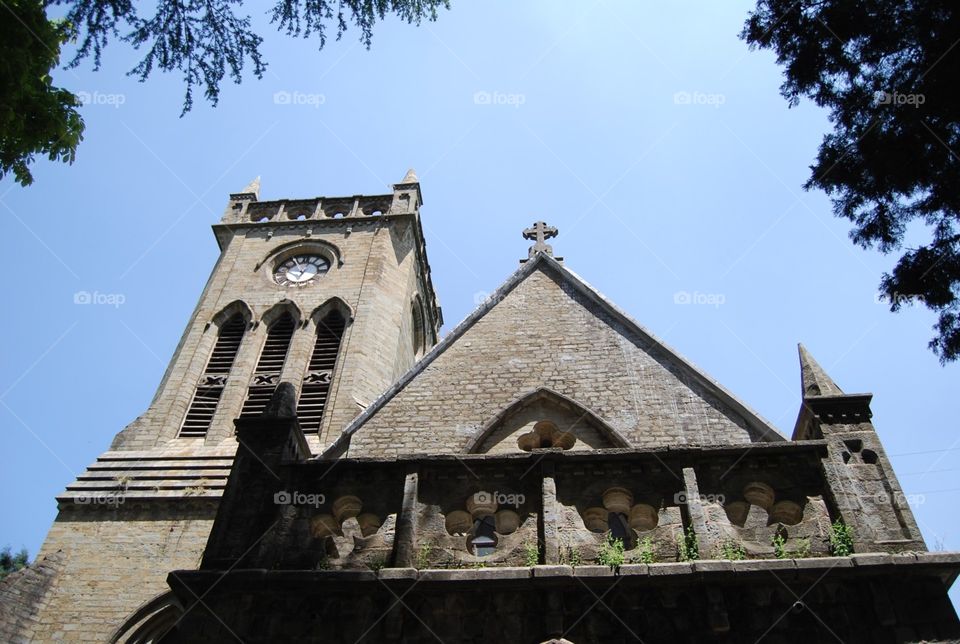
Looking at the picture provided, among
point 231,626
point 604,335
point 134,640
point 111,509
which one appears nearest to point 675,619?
point 231,626

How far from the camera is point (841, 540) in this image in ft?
24.7

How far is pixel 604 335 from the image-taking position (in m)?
12.9

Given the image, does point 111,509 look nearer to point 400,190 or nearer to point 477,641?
point 477,641

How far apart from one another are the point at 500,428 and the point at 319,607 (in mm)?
4475

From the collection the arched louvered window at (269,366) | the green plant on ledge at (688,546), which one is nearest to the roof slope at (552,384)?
the green plant on ledge at (688,546)

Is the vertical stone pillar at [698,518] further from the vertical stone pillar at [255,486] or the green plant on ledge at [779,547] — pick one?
the vertical stone pillar at [255,486]

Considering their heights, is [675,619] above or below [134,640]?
below

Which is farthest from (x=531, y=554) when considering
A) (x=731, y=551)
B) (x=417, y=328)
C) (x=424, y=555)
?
(x=417, y=328)

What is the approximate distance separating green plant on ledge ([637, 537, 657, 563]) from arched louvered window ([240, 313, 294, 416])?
12787mm

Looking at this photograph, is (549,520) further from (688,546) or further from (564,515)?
(688,546)

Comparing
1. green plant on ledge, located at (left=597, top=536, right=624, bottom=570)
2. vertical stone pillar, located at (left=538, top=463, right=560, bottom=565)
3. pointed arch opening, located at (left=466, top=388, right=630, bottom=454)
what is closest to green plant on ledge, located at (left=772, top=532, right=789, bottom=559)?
green plant on ledge, located at (left=597, top=536, right=624, bottom=570)

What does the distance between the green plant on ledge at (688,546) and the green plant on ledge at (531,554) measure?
1202mm

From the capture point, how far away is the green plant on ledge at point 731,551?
7559 millimetres

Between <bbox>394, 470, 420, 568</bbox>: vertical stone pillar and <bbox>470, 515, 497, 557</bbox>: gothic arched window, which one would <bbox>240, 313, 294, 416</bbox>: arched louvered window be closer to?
<bbox>470, 515, 497, 557</bbox>: gothic arched window
